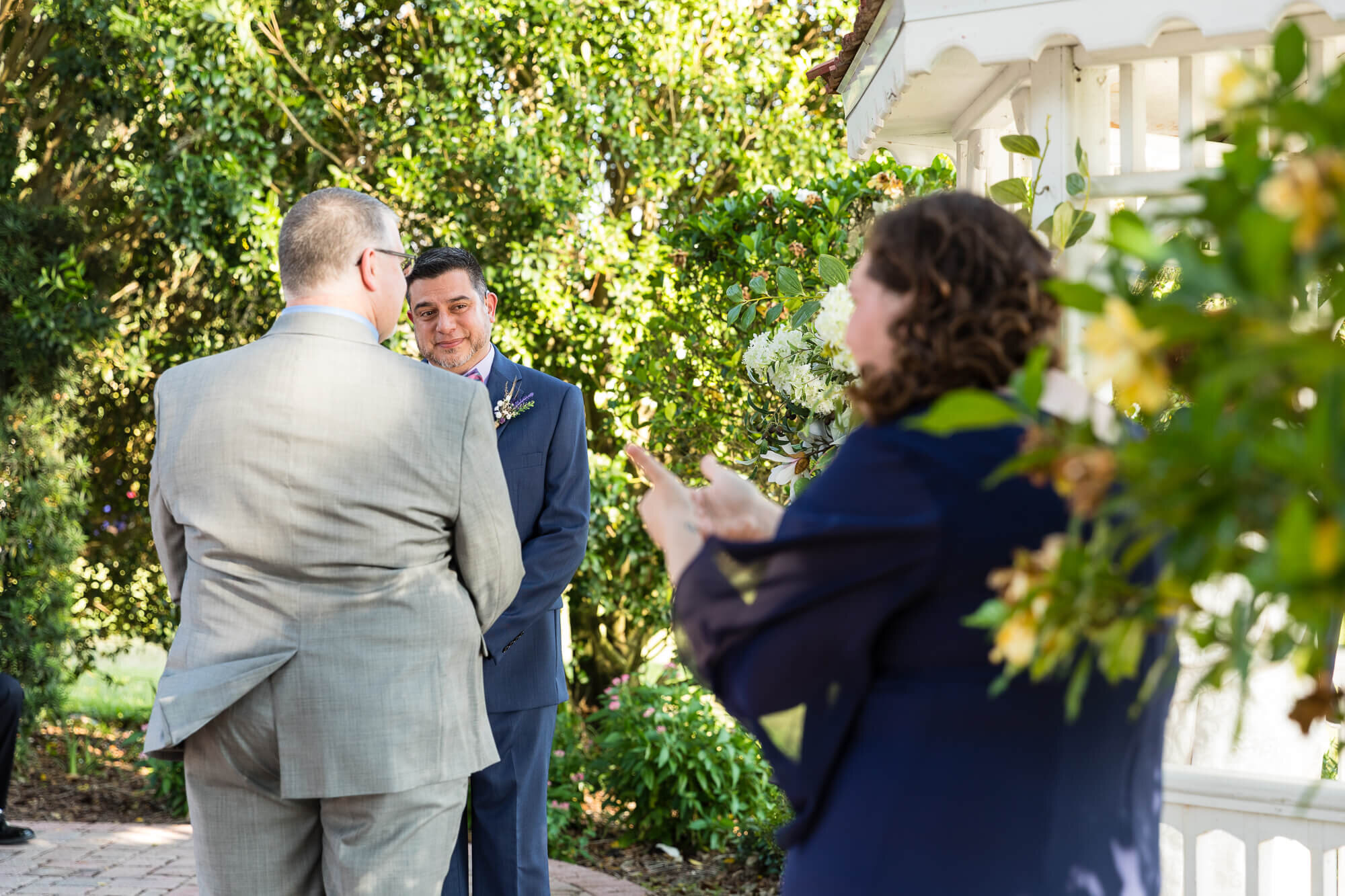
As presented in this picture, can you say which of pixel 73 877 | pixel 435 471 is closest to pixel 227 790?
pixel 435 471

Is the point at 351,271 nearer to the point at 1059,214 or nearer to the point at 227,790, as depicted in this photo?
the point at 227,790

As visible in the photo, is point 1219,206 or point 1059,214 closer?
point 1219,206

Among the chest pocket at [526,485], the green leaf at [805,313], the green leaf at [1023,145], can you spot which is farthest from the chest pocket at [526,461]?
the green leaf at [1023,145]

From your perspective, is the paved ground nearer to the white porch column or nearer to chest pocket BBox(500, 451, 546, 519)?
chest pocket BBox(500, 451, 546, 519)

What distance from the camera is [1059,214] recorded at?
2.46 metres

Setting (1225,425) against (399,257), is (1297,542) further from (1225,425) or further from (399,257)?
(399,257)

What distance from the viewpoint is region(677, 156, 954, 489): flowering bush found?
281cm

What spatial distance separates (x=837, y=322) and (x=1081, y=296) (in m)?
1.82

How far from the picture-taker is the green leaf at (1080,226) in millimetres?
2455

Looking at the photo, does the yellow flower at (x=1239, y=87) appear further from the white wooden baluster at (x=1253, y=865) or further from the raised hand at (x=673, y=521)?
the white wooden baluster at (x=1253, y=865)

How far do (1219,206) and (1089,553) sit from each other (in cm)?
25

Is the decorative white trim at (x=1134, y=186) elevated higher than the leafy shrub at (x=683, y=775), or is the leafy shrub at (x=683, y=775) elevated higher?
the decorative white trim at (x=1134, y=186)

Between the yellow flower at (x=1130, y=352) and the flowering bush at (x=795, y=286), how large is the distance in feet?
5.33

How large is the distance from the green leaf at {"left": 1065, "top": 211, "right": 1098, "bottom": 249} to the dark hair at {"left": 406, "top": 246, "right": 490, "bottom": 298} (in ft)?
5.06
